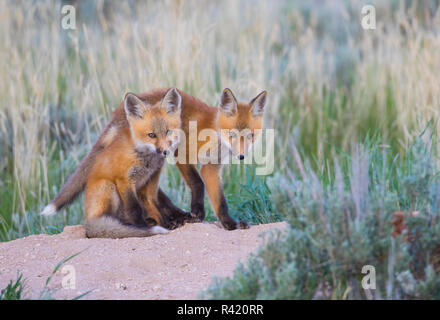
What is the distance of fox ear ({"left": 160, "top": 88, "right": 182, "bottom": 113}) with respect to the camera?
5.54m

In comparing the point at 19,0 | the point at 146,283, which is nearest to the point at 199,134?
the point at 146,283

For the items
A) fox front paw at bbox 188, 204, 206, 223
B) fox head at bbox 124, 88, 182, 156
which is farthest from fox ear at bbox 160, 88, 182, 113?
fox front paw at bbox 188, 204, 206, 223

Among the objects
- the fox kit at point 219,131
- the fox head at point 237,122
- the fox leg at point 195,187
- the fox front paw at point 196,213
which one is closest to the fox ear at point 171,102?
the fox kit at point 219,131

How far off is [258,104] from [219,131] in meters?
0.48

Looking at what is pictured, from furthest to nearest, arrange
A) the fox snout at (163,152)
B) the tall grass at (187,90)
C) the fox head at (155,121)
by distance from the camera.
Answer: the tall grass at (187,90)
the fox head at (155,121)
the fox snout at (163,152)

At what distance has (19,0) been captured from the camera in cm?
1380

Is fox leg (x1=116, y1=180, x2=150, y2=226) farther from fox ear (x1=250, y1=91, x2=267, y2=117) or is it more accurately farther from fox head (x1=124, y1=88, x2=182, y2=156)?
fox ear (x1=250, y1=91, x2=267, y2=117)

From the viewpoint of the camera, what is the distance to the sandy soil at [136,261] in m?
3.97

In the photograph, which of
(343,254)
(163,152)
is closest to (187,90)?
(163,152)

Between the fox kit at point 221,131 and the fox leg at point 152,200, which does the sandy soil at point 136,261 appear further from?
the fox leg at point 152,200

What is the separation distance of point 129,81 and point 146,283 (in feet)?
16.2

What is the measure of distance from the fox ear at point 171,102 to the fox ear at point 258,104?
699 mm

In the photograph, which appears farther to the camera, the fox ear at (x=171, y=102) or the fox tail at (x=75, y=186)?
the fox tail at (x=75, y=186)

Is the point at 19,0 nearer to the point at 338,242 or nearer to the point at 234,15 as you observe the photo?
the point at 234,15
